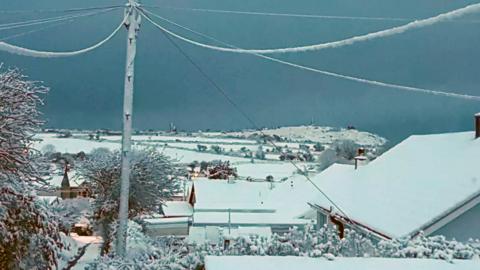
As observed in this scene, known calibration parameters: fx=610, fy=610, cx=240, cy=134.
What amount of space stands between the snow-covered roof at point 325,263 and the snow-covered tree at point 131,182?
54.9ft

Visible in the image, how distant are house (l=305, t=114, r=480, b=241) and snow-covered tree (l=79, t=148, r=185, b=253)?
21.2 feet

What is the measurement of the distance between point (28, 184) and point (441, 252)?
5.97m

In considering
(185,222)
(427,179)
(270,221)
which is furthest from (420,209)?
(185,222)

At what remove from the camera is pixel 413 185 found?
46.5 feet

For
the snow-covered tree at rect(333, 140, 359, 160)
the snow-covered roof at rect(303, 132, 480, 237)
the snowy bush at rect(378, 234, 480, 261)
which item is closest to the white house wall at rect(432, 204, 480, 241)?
the snow-covered roof at rect(303, 132, 480, 237)

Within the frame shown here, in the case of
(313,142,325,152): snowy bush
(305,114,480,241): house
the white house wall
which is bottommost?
the white house wall

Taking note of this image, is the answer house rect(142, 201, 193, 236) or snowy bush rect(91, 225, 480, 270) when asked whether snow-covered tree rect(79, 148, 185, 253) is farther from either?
snowy bush rect(91, 225, 480, 270)

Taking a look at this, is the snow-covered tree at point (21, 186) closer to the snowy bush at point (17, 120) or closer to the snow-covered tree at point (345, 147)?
the snowy bush at point (17, 120)

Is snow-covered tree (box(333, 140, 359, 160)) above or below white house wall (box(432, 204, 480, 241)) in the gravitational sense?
above

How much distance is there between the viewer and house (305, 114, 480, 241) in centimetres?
1174

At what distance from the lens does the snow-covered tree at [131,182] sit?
2236 cm

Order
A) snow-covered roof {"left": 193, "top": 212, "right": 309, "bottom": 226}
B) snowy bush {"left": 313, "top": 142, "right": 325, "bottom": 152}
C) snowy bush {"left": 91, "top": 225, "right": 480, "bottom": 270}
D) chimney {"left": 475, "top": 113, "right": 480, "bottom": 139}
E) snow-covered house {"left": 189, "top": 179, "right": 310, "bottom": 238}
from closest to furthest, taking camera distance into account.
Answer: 1. snowy bush {"left": 91, "top": 225, "right": 480, "bottom": 270}
2. chimney {"left": 475, "top": 113, "right": 480, "bottom": 139}
3. snow-covered roof {"left": 193, "top": 212, "right": 309, "bottom": 226}
4. snow-covered house {"left": 189, "top": 179, "right": 310, "bottom": 238}
5. snowy bush {"left": 313, "top": 142, "right": 325, "bottom": 152}

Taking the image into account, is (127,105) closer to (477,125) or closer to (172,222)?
(477,125)

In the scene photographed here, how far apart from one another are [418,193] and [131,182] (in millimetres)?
11637
